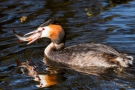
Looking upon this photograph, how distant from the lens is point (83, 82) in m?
7.32

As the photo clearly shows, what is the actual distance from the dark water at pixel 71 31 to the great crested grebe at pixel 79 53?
250mm

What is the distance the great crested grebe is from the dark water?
25 cm

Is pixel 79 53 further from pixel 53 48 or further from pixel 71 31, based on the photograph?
pixel 71 31

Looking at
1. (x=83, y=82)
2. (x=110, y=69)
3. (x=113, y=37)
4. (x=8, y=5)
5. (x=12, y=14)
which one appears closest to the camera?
(x=83, y=82)

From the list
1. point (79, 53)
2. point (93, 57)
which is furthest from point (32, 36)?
point (93, 57)

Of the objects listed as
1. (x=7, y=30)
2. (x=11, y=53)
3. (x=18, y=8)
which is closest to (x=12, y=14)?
(x=18, y=8)

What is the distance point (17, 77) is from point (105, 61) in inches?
59.2

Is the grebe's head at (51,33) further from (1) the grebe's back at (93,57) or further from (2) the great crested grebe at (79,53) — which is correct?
(1) the grebe's back at (93,57)

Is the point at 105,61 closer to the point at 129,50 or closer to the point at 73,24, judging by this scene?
the point at 129,50

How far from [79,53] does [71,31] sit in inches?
84.4

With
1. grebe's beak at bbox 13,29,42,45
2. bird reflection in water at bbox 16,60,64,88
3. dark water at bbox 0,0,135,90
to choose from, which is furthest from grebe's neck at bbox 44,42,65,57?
bird reflection in water at bbox 16,60,64,88

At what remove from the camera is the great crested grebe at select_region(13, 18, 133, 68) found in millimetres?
7934

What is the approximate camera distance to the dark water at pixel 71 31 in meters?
7.36

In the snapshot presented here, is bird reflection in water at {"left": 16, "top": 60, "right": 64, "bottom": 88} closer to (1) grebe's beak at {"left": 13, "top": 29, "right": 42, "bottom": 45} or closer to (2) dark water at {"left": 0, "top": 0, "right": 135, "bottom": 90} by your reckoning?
(2) dark water at {"left": 0, "top": 0, "right": 135, "bottom": 90}
